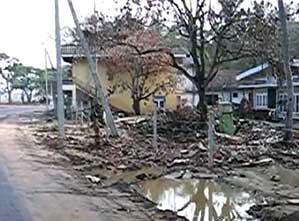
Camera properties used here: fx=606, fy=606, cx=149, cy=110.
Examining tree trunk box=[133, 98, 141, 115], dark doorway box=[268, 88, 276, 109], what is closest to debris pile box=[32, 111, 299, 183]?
tree trunk box=[133, 98, 141, 115]

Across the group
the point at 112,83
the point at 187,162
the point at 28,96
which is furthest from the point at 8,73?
the point at 187,162

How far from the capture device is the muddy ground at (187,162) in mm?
12266

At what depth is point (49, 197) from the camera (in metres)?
11.9

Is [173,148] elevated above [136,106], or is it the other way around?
[136,106]

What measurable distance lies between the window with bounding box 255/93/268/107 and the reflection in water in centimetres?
3576

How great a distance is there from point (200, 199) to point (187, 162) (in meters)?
5.03

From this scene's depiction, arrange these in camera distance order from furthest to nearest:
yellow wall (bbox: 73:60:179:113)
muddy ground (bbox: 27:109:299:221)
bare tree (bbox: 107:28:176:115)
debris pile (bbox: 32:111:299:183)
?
yellow wall (bbox: 73:60:179:113)
bare tree (bbox: 107:28:176:115)
debris pile (bbox: 32:111:299:183)
muddy ground (bbox: 27:109:299:221)

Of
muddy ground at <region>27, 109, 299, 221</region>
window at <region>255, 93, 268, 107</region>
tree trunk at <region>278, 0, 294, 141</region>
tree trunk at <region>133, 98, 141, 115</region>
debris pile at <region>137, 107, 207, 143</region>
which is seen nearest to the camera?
muddy ground at <region>27, 109, 299, 221</region>

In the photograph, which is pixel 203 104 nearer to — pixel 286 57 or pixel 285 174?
pixel 286 57

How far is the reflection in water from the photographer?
35.8 ft

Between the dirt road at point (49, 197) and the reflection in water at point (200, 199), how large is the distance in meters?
0.92

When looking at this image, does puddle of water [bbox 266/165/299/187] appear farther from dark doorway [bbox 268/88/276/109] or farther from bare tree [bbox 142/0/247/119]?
dark doorway [bbox 268/88/276/109]

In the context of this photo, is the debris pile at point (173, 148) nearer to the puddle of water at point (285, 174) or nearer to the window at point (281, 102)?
the puddle of water at point (285, 174)

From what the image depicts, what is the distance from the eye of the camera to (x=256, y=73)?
170 ft
